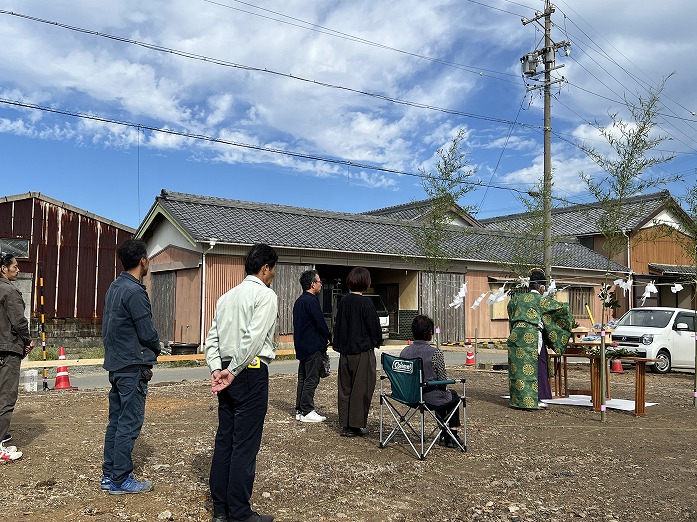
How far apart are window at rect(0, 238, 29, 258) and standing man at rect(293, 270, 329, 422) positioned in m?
14.9

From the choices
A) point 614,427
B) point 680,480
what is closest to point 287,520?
Answer: point 680,480

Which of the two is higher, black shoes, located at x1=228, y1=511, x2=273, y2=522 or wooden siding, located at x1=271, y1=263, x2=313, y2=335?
wooden siding, located at x1=271, y1=263, x2=313, y2=335

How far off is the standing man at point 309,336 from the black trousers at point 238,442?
9.95 feet

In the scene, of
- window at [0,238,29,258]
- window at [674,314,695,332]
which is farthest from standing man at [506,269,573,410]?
window at [0,238,29,258]

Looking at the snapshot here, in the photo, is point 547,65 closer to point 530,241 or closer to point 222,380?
point 530,241

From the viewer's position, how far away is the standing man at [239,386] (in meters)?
3.58

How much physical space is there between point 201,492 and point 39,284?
16713 millimetres

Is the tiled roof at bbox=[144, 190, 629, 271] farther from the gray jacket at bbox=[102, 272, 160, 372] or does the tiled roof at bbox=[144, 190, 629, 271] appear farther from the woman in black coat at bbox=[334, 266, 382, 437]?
the gray jacket at bbox=[102, 272, 160, 372]

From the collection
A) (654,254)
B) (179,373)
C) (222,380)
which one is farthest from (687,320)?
(654,254)

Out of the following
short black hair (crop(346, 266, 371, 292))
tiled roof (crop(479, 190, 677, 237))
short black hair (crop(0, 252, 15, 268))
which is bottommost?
short black hair (crop(346, 266, 371, 292))

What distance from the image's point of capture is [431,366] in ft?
18.5

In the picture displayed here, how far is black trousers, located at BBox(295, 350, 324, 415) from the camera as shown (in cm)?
687

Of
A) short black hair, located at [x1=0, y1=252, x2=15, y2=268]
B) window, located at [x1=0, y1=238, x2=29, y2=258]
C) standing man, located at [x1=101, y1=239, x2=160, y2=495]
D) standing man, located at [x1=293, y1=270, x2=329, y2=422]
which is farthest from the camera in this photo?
window, located at [x1=0, y1=238, x2=29, y2=258]

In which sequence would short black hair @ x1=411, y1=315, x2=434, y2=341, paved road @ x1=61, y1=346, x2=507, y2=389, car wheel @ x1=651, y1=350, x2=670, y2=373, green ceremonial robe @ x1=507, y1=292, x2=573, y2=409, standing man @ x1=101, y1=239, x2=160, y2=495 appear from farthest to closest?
car wheel @ x1=651, y1=350, x2=670, y2=373, paved road @ x1=61, y1=346, x2=507, y2=389, green ceremonial robe @ x1=507, y1=292, x2=573, y2=409, short black hair @ x1=411, y1=315, x2=434, y2=341, standing man @ x1=101, y1=239, x2=160, y2=495
